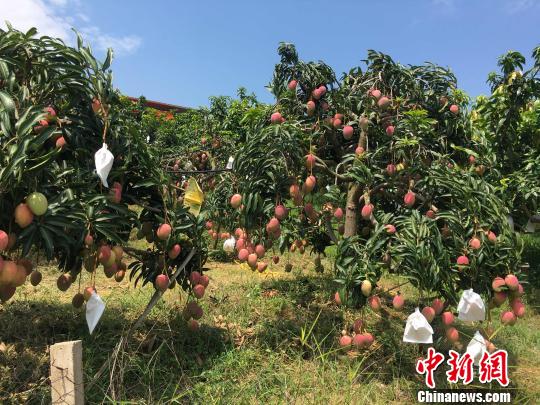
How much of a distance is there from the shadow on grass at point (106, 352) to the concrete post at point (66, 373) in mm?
465

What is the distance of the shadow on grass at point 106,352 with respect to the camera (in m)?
2.49

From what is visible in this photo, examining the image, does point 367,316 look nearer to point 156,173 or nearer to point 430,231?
point 430,231

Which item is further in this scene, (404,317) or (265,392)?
(404,317)

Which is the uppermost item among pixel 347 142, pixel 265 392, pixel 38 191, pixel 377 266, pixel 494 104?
pixel 494 104

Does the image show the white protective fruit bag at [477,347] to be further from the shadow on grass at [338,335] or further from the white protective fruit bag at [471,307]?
the shadow on grass at [338,335]

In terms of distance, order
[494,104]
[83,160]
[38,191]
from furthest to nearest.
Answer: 1. [494,104]
2. [83,160]
3. [38,191]

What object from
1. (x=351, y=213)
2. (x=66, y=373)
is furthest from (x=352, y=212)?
(x=66, y=373)

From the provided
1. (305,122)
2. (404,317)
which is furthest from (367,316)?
(305,122)

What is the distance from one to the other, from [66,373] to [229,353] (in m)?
1.40

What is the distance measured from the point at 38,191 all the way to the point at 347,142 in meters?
2.43

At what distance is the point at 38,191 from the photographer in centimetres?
184

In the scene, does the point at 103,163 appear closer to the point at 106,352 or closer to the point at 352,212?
the point at 106,352

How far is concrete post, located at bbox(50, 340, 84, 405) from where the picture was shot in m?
1.79

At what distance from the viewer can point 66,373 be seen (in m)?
1.79
